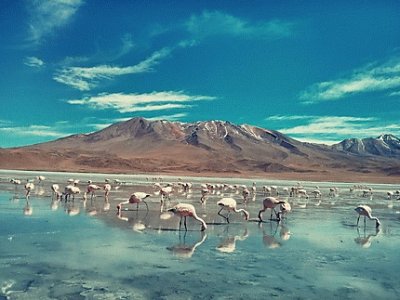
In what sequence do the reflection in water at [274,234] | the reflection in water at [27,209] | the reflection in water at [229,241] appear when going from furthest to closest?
the reflection in water at [27,209] → the reflection in water at [274,234] → the reflection in water at [229,241]

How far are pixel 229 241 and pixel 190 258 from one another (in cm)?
254

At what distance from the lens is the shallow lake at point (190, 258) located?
7.88 m

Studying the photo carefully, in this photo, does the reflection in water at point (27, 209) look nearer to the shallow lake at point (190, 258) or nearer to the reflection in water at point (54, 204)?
the shallow lake at point (190, 258)

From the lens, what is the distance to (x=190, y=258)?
1034 centimetres

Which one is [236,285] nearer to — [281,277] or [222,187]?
[281,277]

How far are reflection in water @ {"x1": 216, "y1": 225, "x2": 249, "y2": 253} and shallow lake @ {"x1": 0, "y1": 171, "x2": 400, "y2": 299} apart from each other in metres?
0.03

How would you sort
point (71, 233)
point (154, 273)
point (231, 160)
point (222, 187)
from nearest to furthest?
1. point (154, 273)
2. point (71, 233)
3. point (222, 187)
4. point (231, 160)

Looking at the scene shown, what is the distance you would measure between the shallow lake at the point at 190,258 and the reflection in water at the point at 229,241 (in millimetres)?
31

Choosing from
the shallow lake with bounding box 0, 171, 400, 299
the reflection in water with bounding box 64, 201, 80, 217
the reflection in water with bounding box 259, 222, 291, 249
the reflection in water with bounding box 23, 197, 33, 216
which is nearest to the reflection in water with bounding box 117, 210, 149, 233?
the shallow lake with bounding box 0, 171, 400, 299

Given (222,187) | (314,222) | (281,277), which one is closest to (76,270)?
(281,277)

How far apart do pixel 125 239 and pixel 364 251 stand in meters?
6.51

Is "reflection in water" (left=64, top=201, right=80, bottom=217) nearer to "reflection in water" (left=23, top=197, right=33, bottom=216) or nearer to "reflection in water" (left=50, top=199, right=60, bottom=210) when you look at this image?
"reflection in water" (left=50, top=199, right=60, bottom=210)

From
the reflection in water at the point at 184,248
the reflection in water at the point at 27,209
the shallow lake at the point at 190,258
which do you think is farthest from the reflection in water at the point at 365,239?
the reflection in water at the point at 27,209

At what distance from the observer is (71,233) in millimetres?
13195
